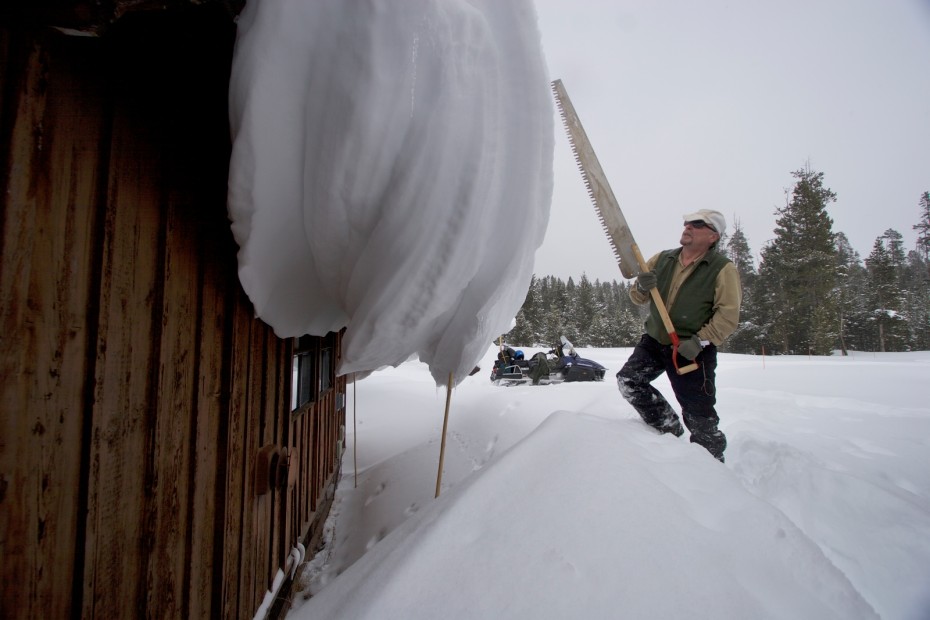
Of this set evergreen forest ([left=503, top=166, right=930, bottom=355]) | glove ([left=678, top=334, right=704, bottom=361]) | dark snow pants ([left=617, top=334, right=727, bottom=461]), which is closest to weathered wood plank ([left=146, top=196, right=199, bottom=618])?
dark snow pants ([left=617, top=334, right=727, bottom=461])

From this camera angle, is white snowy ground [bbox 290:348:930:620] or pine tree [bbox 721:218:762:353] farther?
pine tree [bbox 721:218:762:353]

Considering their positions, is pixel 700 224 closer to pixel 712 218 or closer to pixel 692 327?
pixel 712 218

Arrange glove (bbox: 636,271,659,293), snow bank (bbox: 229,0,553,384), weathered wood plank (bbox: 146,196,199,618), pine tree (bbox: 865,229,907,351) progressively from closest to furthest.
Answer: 1. snow bank (bbox: 229,0,553,384)
2. weathered wood plank (bbox: 146,196,199,618)
3. glove (bbox: 636,271,659,293)
4. pine tree (bbox: 865,229,907,351)

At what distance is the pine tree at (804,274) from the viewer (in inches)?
781

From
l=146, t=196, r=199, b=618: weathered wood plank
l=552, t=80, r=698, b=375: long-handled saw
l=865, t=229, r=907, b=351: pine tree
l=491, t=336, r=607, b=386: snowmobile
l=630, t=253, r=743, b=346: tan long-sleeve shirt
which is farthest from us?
l=865, t=229, r=907, b=351: pine tree

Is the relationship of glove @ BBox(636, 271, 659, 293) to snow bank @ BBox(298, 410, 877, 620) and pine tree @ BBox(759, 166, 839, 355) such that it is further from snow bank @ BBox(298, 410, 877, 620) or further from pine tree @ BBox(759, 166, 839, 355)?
pine tree @ BBox(759, 166, 839, 355)

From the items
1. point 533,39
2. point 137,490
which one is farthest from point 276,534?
point 533,39

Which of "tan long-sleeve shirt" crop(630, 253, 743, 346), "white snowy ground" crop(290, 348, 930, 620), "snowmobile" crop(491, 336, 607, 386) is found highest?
"tan long-sleeve shirt" crop(630, 253, 743, 346)

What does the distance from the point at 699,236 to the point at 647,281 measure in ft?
1.51

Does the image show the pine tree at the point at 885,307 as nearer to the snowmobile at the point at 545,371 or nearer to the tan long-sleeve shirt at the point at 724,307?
the snowmobile at the point at 545,371

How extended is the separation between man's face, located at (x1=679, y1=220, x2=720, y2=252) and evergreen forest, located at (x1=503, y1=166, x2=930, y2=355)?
17083 millimetres

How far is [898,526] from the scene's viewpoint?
1.80 metres

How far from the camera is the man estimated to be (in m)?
2.44

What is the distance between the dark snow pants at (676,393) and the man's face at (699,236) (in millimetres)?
732
